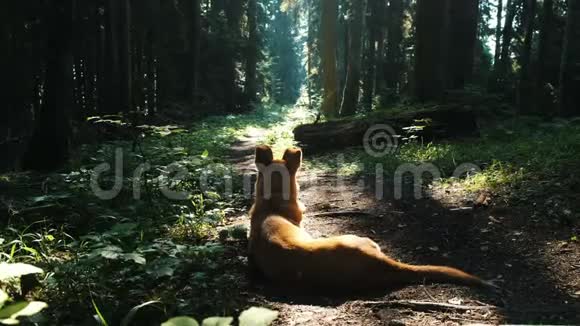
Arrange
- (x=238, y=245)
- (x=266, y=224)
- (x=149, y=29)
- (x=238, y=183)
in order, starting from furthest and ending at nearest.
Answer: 1. (x=149, y=29)
2. (x=238, y=183)
3. (x=238, y=245)
4. (x=266, y=224)

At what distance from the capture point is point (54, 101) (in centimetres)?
944

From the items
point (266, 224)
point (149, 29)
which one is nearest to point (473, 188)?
point (266, 224)

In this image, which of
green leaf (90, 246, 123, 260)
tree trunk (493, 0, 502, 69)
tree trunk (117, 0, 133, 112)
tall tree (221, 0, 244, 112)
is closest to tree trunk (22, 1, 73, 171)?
tree trunk (117, 0, 133, 112)

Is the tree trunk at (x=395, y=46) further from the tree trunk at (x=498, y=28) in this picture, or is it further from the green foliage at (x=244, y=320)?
the green foliage at (x=244, y=320)

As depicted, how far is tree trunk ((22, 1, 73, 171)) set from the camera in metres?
9.27

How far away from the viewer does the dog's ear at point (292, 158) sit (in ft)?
16.9

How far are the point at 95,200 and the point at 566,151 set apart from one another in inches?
280

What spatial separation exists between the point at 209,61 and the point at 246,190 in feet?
85.0

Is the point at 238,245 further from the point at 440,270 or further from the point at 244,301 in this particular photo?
the point at 440,270

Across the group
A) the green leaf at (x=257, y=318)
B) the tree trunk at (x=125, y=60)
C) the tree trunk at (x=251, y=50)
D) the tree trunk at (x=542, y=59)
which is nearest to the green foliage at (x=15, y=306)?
the green leaf at (x=257, y=318)

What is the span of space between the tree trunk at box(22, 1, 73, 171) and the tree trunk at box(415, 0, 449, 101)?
28.9 feet

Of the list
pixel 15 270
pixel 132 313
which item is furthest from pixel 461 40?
pixel 15 270

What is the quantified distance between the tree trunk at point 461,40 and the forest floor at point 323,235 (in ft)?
16.1

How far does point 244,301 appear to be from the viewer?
3.46 meters
